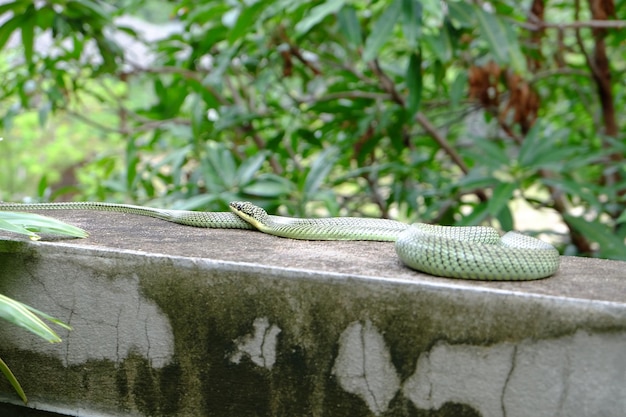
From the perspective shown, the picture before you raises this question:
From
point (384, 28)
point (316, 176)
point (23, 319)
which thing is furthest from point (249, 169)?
point (23, 319)

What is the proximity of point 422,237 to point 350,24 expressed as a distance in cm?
191

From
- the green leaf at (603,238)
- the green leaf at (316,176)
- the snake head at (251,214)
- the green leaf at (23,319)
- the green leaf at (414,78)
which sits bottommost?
the green leaf at (23,319)

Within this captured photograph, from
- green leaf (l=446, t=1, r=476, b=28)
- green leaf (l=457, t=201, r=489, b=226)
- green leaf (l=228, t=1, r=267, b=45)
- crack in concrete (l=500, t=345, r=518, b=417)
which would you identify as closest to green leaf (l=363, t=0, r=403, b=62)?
green leaf (l=446, t=1, r=476, b=28)

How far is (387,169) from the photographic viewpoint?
Answer: 4.59 metres

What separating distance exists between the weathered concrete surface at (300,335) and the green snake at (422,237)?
0.05m

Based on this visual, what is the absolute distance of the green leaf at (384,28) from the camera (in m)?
3.25

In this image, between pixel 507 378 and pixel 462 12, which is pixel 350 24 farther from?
pixel 507 378

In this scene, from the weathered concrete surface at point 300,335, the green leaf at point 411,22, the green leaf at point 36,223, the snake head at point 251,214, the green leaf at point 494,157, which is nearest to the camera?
the weathered concrete surface at point 300,335

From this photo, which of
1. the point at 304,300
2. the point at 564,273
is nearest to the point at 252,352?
the point at 304,300

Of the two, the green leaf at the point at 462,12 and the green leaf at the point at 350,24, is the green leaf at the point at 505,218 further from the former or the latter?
the green leaf at the point at 350,24

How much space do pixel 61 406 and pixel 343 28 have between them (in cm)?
234

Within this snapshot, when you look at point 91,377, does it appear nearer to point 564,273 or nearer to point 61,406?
point 61,406

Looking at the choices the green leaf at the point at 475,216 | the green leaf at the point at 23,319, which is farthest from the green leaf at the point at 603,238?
the green leaf at the point at 23,319

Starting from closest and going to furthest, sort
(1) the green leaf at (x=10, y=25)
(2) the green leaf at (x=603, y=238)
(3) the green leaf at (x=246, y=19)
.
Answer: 1. (2) the green leaf at (x=603, y=238)
2. (3) the green leaf at (x=246, y=19)
3. (1) the green leaf at (x=10, y=25)
